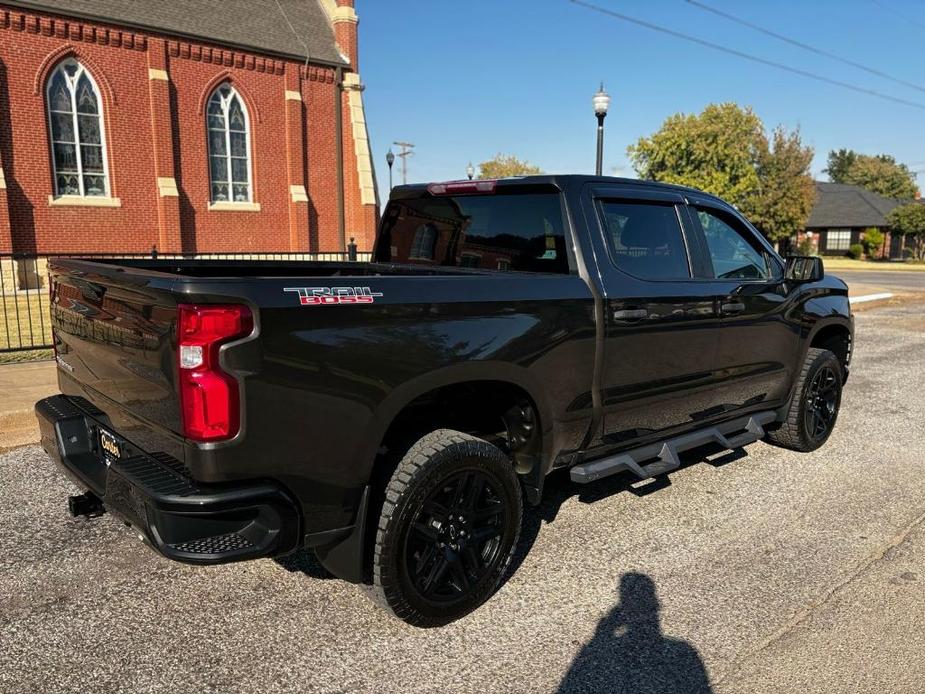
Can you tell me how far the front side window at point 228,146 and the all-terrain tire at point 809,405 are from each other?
19.3 metres

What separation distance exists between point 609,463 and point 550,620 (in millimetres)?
1023

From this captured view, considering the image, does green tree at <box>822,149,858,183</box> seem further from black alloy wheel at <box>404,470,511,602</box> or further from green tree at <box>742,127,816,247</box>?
black alloy wheel at <box>404,470,511,602</box>

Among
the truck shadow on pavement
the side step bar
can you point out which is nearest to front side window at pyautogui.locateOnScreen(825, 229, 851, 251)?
the side step bar

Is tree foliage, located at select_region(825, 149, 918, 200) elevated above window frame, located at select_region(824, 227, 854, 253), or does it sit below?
above

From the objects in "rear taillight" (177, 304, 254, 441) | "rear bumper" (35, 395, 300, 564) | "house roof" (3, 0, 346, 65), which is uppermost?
"house roof" (3, 0, 346, 65)

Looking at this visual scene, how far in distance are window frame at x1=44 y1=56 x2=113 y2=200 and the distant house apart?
53.4 metres

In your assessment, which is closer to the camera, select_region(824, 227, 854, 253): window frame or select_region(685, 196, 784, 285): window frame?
select_region(685, 196, 784, 285): window frame

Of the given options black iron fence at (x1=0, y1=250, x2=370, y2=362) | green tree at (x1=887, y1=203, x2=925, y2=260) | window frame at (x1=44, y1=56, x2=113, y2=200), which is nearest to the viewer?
black iron fence at (x1=0, y1=250, x2=370, y2=362)

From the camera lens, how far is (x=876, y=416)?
22.0 ft

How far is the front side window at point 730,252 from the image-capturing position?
453 centimetres

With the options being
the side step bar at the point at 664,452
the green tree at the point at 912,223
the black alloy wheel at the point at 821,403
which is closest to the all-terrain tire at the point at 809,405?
the black alloy wheel at the point at 821,403

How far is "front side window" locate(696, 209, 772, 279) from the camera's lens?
4531 mm

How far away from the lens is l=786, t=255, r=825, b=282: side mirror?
4.90 metres

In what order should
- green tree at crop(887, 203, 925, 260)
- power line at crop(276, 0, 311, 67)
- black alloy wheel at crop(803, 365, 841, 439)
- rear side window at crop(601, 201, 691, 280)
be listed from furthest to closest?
1. green tree at crop(887, 203, 925, 260)
2. power line at crop(276, 0, 311, 67)
3. black alloy wheel at crop(803, 365, 841, 439)
4. rear side window at crop(601, 201, 691, 280)
